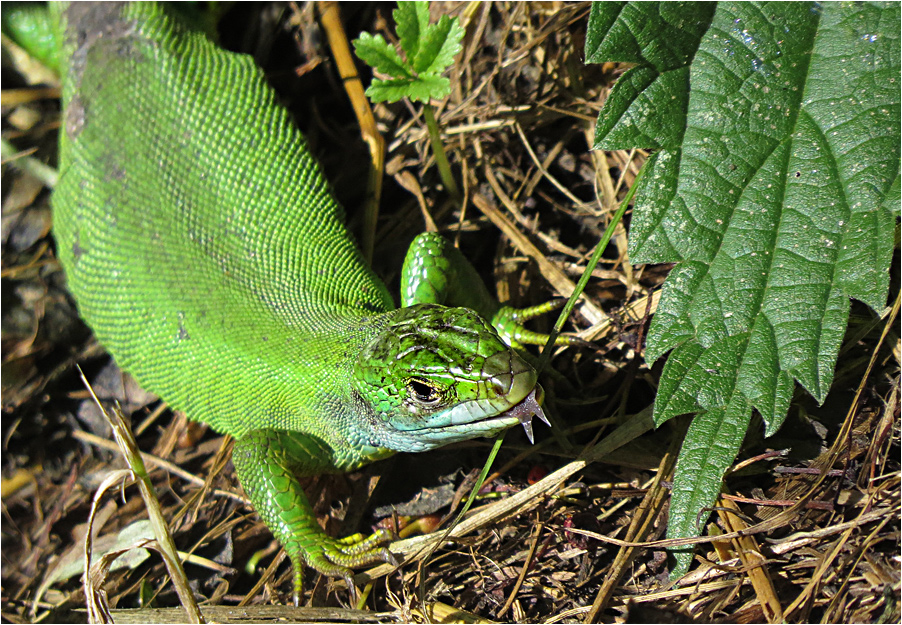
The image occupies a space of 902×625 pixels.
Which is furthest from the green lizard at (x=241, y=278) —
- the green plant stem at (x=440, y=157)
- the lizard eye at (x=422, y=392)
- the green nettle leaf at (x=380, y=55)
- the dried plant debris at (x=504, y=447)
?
the green nettle leaf at (x=380, y=55)

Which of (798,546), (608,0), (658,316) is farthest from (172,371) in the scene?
(798,546)

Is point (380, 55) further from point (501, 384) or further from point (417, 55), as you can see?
point (501, 384)

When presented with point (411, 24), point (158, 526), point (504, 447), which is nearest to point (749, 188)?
point (504, 447)

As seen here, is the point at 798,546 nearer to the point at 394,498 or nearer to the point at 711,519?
the point at 711,519

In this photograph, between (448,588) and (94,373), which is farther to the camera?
(94,373)

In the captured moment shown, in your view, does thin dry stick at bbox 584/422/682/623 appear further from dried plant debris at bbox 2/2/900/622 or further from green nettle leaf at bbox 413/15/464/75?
green nettle leaf at bbox 413/15/464/75

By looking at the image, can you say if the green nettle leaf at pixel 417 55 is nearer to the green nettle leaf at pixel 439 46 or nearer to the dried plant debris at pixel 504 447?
the green nettle leaf at pixel 439 46

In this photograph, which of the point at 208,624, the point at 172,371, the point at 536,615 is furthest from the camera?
the point at 172,371
